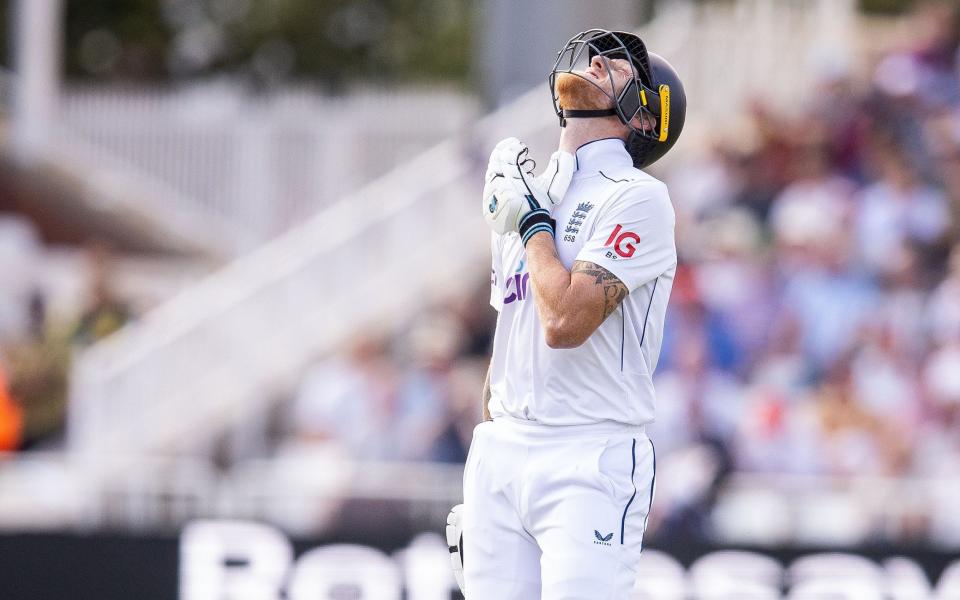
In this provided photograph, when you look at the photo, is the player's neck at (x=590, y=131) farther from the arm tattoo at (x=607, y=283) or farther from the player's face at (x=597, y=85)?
the arm tattoo at (x=607, y=283)

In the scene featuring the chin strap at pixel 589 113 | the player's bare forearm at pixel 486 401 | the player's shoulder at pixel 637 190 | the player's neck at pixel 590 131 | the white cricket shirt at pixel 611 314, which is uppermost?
the chin strap at pixel 589 113

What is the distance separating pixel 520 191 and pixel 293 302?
9401 millimetres

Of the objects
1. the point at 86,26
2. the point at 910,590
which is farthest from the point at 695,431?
the point at 86,26

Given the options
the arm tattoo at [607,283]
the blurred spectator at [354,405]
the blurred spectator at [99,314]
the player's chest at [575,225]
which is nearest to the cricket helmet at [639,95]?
the player's chest at [575,225]

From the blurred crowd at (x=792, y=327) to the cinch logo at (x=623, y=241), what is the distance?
6069 millimetres

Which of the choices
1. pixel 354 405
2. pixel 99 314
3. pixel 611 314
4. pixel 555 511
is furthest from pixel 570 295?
pixel 99 314

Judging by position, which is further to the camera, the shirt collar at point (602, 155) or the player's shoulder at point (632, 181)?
the shirt collar at point (602, 155)

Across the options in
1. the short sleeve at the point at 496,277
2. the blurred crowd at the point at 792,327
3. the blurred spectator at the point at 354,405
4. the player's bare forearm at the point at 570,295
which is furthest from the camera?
the blurred spectator at the point at 354,405

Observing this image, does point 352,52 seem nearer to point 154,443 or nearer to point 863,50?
point 863,50

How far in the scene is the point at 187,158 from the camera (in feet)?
62.1

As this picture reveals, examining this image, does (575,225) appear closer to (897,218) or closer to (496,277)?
(496,277)

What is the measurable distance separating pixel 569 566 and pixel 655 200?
1.09 meters

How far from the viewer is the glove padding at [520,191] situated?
455 centimetres

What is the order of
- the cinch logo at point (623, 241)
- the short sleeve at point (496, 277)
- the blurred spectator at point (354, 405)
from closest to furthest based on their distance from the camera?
1. the cinch logo at point (623, 241)
2. the short sleeve at point (496, 277)
3. the blurred spectator at point (354, 405)
